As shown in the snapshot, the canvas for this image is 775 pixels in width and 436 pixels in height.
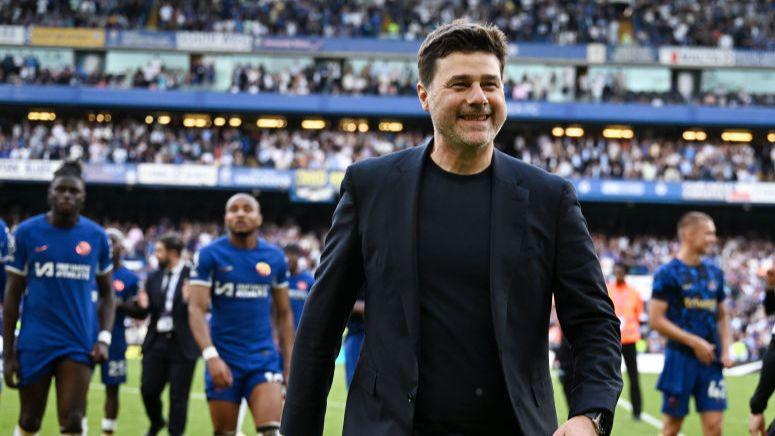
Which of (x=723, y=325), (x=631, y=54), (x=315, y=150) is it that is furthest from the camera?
(x=631, y=54)

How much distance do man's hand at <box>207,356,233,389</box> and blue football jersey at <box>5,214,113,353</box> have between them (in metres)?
0.90

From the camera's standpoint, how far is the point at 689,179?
43969mm

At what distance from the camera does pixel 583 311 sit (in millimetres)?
3238

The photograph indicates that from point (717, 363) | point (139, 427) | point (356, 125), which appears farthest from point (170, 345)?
point (356, 125)

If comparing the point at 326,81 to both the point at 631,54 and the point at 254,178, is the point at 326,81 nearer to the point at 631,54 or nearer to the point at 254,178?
the point at 254,178

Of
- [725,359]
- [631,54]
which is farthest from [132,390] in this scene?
[631,54]

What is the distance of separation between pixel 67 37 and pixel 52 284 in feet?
137

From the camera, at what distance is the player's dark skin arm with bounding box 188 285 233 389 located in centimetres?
752

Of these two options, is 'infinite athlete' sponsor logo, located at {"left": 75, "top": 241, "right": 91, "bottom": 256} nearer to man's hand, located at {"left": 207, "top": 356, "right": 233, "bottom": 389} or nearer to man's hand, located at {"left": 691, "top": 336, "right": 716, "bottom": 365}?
man's hand, located at {"left": 207, "top": 356, "right": 233, "bottom": 389}

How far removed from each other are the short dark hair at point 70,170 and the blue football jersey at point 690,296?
4651 millimetres

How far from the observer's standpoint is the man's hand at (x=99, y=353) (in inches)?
298

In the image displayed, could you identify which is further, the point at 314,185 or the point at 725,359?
the point at 314,185

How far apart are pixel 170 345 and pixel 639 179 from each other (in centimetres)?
3552

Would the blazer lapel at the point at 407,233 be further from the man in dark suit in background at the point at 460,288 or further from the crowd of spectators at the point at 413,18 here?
the crowd of spectators at the point at 413,18
